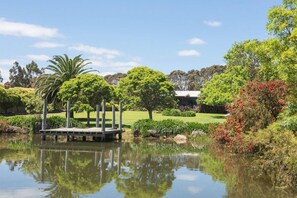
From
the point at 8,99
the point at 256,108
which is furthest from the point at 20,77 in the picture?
the point at 256,108

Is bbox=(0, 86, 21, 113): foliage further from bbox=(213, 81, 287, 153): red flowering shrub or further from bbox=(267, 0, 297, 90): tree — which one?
bbox=(267, 0, 297, 90): tree

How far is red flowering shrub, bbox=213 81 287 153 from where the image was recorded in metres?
22.0

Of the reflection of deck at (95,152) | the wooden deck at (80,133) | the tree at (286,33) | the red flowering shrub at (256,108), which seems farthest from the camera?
the wooden deck at (80,133)

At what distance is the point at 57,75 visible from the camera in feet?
140

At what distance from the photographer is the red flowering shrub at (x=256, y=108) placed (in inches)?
867

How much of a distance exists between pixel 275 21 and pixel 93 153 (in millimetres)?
12911

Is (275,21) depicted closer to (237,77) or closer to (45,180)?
(45,180)

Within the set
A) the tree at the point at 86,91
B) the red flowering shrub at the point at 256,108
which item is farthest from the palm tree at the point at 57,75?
the red flowering shrub at the point at 256,108

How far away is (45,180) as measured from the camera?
1517 centimetres

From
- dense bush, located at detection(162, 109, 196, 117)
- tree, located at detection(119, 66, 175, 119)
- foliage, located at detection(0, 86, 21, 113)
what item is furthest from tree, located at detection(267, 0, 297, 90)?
foliage, located at detection(0, 86, 21, 113)

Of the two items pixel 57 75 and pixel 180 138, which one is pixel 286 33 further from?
pixel 57 75

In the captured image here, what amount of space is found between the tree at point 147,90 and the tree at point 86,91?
80.9 inches

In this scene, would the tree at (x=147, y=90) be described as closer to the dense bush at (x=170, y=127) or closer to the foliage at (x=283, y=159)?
the dense bush at (x=170, y=127)

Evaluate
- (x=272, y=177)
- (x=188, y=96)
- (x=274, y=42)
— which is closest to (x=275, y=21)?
(x=274, y=42)
